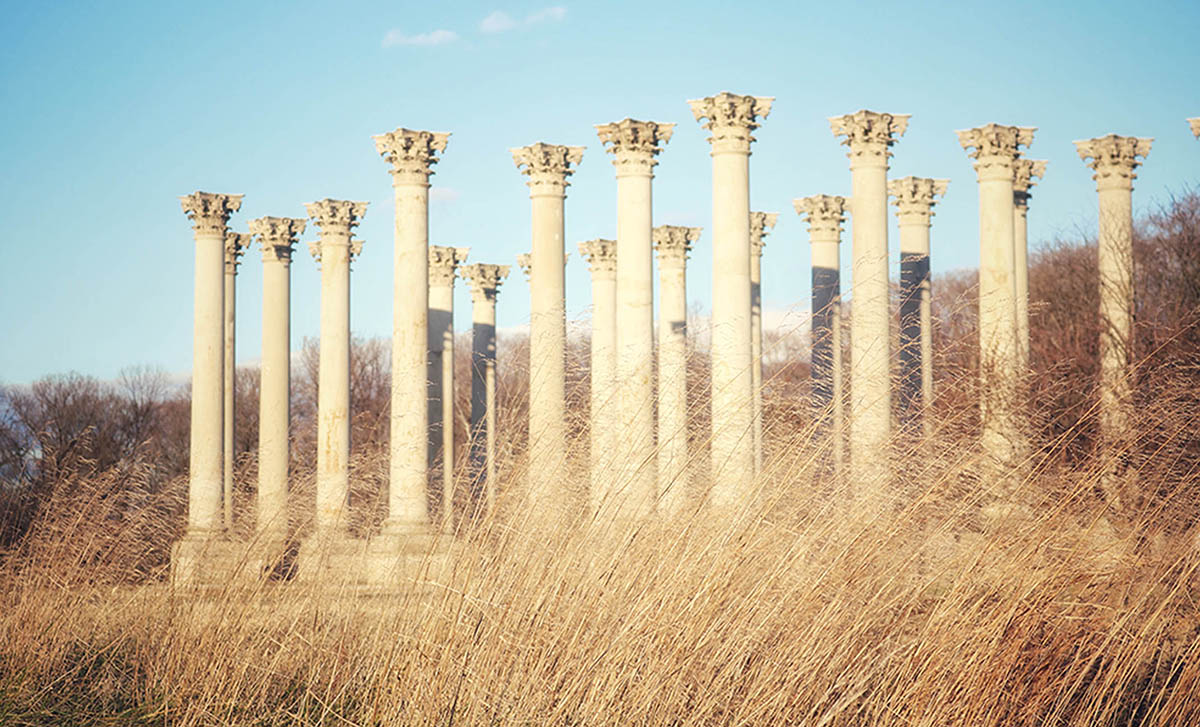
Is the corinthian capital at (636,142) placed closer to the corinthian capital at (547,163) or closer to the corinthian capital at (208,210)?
the corinthian capital at (547,163)

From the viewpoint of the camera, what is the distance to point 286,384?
46.8m

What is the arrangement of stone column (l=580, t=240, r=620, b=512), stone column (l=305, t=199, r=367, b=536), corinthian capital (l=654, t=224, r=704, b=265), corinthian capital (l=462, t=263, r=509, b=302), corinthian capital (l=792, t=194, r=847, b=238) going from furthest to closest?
corinthian capital (l=462, t=263, r=509, b=302), corinthian capital (l=654, t=224, r=704, b=265), corinthian capital (l=792, t=194, r=847, b=238), stone column (l=305, t=199, r=367, b=536), stone column (l=580, t=240, r=620, b=512)

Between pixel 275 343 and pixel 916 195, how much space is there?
25.8 metres

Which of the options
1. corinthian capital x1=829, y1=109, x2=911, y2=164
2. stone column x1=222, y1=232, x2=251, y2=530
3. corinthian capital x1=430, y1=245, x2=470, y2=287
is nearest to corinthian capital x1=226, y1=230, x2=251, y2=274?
stone column x1=222, y1=232, x2=251, y2=530

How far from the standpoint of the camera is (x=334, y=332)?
44469 millimetres

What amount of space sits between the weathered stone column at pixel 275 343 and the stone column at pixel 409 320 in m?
8.59

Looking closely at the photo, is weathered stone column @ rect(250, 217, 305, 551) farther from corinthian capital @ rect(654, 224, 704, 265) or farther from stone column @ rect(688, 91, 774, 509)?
stone column @ rect(688, 91, 774, 509)

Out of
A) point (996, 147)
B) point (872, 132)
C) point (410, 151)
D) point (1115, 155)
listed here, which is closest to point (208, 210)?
point (410, 151)

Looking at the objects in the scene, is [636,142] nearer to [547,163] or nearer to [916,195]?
[547,163]

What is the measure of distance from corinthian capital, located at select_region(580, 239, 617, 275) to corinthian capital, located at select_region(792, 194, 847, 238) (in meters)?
9.93

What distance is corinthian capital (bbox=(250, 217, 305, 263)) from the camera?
47.8m

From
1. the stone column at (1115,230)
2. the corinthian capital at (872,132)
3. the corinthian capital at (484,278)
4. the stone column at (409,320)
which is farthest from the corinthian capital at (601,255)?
the stone column at (1115,230)

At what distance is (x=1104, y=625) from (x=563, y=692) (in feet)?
20.1

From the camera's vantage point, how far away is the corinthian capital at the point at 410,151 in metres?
39.6
